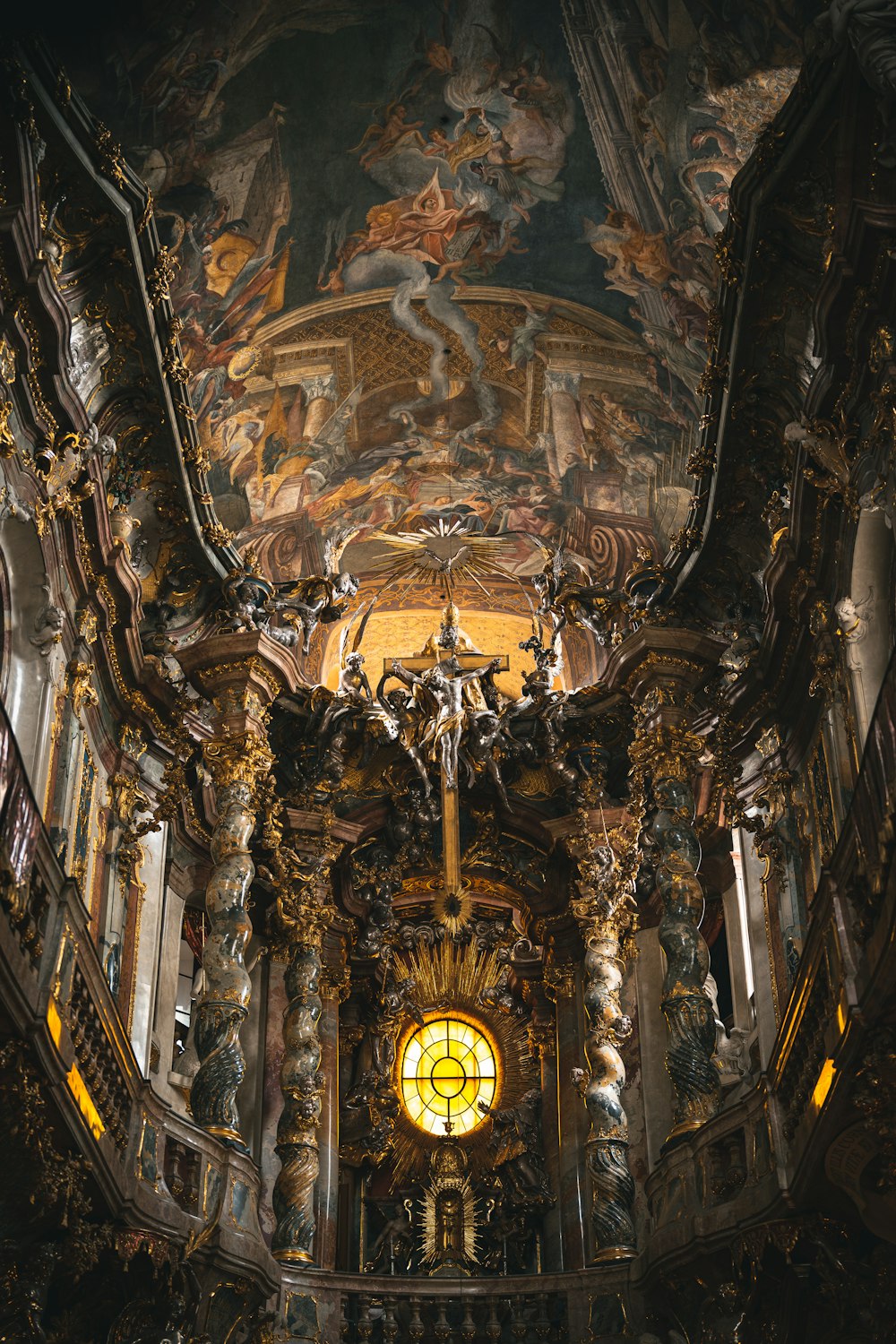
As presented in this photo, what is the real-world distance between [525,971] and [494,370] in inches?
319

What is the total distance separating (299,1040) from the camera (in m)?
20.0

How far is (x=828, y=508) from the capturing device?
15.5 meters

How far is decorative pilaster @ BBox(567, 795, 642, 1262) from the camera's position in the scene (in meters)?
18.6

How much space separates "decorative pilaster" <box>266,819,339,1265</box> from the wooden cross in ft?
5.37

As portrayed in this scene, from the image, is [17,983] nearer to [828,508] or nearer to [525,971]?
[828,508]

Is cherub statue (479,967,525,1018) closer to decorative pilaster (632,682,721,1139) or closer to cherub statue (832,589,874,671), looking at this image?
decorative pilaster (632,682,721,1139)

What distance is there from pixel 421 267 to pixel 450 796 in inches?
256

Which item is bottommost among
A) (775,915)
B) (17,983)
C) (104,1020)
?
(17,983)

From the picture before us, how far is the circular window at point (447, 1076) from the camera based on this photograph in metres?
22.7

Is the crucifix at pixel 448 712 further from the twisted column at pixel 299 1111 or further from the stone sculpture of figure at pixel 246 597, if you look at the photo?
the stone sculpture of figure at pixel 246 597

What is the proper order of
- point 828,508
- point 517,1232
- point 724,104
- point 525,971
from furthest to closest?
point 525,971
point 517,1232
point 724,104
point 828,508

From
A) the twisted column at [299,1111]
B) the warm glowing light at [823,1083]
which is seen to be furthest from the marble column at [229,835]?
the warm glowing light at [823,1083]

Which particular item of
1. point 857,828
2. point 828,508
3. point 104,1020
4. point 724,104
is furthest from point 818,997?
point 724,104

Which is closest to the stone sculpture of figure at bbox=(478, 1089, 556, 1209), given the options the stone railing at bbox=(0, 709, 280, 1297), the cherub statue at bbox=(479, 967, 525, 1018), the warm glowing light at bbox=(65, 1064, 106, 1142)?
the cherub statue at bbox=(479, 967, 525, 1018)
